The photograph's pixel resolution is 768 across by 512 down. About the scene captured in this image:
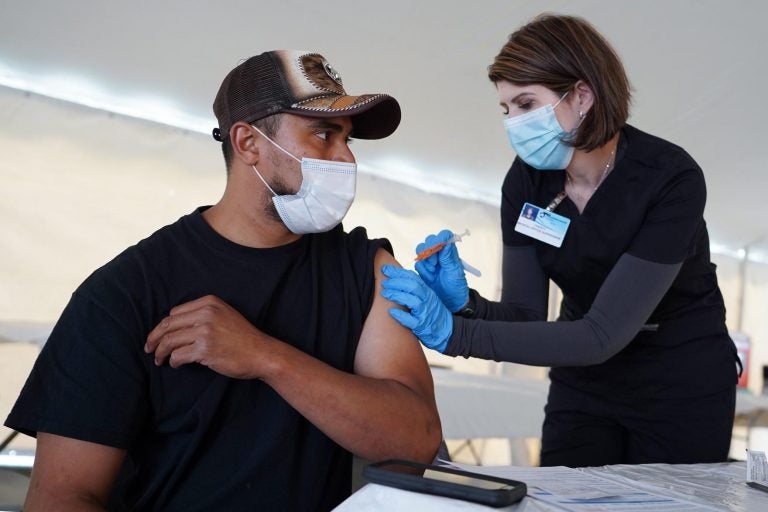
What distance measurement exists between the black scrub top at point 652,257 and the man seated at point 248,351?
550 mm

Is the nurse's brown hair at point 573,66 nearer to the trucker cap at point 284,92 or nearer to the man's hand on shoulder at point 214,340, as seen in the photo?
the trucker cap at point 284,92

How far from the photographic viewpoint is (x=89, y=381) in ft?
3.57

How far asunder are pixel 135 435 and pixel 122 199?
9.40 ft

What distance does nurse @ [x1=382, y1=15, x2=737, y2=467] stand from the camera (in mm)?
1576

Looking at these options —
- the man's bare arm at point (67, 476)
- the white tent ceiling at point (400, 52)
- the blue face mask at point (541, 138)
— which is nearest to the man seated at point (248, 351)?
the man's bare arm at point (67, 476)

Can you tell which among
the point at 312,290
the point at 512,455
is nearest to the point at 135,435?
the point at 312,290

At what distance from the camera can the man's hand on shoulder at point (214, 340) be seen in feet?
3.38

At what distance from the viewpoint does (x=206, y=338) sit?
40.5 inches

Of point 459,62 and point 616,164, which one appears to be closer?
point 616,164

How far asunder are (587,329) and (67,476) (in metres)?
1.04

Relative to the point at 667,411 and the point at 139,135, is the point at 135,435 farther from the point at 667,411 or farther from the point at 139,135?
the point at 139,135

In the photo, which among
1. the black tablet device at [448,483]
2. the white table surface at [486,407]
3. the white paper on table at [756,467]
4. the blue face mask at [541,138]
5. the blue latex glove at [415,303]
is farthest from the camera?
the white table surface at [486,407]

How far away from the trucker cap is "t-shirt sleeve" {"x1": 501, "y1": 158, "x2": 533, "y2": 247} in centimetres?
56

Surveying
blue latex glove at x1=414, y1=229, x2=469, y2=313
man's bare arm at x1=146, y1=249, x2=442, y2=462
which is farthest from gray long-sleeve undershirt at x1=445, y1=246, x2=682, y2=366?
man's bare arm at x1=146, y1=249, x2=442, y2=462
